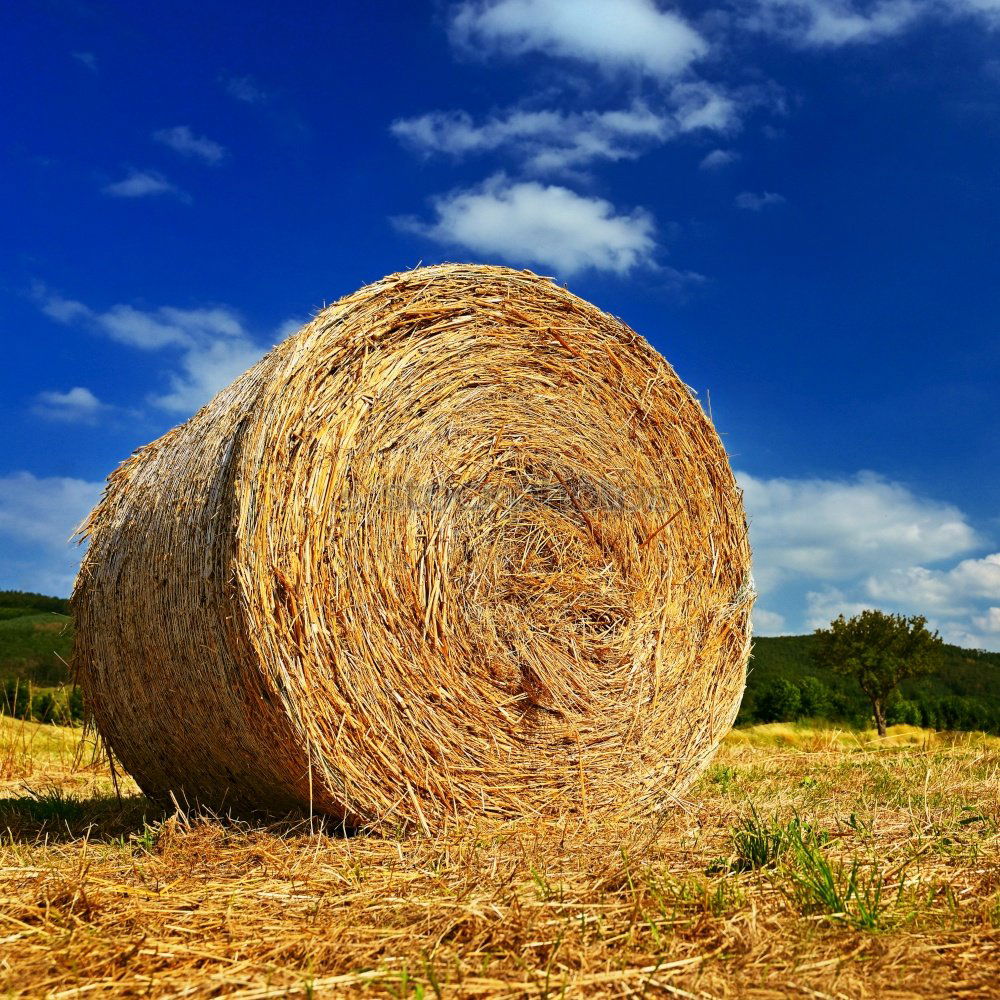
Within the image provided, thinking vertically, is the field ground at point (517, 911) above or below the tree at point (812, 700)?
below

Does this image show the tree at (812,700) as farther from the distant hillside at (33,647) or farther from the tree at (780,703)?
the distant hillside at (33,647)

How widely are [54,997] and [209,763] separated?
2530mm

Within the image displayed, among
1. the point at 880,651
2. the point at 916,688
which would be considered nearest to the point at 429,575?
the point at 880,651

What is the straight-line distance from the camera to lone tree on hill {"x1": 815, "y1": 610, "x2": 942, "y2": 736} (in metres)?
23.6

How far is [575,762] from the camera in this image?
5.12 metres

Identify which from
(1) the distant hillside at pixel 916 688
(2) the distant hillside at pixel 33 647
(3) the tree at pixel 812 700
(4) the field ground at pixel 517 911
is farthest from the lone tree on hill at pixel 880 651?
(4) the field ground at pixel 517 911

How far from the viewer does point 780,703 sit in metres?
20.0

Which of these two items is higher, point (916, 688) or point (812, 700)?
point (916, 688)

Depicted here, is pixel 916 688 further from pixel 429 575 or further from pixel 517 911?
pixel 517 911

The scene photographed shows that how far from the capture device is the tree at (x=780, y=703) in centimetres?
1991

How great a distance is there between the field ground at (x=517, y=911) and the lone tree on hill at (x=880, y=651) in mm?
20314

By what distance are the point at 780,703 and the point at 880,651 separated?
5.13m

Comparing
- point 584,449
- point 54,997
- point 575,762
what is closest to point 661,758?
point 575,762

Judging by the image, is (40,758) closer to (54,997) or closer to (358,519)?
(358,519)
